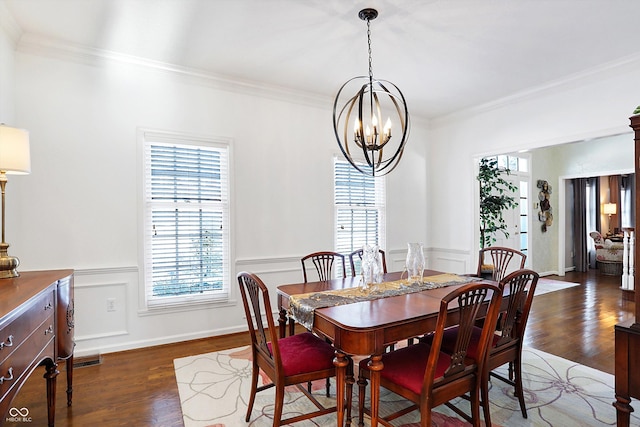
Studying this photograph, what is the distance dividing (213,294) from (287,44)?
268 centimetres

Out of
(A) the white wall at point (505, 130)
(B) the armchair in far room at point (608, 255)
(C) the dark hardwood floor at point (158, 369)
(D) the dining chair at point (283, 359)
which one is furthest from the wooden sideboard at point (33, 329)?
(B) the armchair in far room at point (608, 255)

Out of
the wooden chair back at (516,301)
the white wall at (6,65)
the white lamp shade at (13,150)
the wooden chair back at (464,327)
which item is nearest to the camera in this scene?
the wooden chair back at (464,327)

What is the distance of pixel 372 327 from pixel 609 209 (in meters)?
9.93

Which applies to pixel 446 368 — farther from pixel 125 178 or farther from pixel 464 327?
pixel 125 178

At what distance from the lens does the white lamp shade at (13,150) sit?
2.12 m

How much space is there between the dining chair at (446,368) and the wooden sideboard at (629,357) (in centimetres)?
59

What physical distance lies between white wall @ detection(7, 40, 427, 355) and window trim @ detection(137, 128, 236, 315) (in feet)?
0.14

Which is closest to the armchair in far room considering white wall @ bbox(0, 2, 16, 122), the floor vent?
the floor vent

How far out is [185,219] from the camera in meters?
3.75

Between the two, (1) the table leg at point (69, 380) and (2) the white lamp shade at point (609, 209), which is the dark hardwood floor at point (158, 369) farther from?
(2) the white lamp shade at point (609, 209)

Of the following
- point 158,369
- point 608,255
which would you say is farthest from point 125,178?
point 608,255

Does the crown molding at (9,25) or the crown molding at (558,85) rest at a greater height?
the crown molding at (9,25)

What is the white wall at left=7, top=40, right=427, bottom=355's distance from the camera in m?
3.16

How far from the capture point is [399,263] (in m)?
5.20
